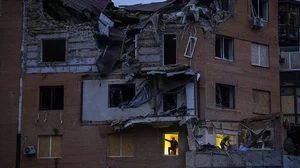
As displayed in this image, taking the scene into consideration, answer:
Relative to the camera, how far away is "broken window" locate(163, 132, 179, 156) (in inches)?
1340

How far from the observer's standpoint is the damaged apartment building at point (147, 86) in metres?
33.9

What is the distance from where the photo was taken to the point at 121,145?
3466 centimetres

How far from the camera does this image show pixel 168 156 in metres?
33.7

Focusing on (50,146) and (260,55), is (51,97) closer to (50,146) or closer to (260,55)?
(50,146)

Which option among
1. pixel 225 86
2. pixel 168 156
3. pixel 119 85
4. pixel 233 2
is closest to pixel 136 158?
pixel 168 156

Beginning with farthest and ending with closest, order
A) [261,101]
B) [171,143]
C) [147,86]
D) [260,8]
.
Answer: [260,8] → [261,101] → [147,86] → [171,143]

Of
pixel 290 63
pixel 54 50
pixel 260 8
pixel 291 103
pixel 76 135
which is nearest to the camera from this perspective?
pixel 76 135

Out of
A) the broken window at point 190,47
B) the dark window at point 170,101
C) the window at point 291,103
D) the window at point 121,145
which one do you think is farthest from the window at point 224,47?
the window at point 121,145

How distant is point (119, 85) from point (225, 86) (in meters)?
6.04

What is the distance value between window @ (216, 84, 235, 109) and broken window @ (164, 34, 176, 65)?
10.0ft

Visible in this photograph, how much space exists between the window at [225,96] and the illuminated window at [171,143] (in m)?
3.27

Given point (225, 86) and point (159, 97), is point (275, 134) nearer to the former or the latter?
point (225, 86)

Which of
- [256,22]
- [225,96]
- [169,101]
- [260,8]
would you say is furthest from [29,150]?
[260,8]

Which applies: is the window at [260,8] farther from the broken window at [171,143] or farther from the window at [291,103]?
the broken window at [171,143]
